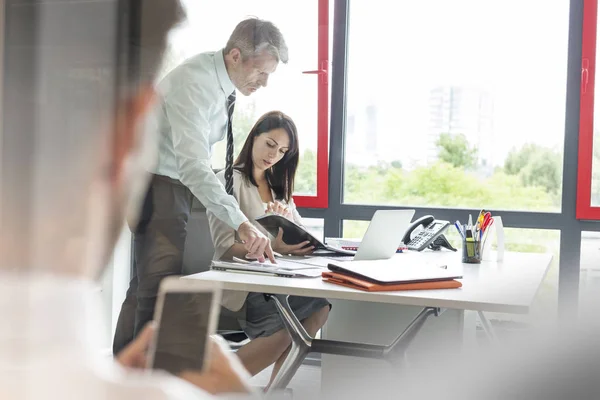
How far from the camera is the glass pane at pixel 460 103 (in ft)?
1.67

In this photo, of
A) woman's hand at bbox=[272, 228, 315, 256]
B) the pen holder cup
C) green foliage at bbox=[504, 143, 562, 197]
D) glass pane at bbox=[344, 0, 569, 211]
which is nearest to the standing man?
glass pane at bbox=[344, 0, 569, 211]

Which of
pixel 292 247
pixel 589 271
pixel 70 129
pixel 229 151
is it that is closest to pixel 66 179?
pixel 70 129

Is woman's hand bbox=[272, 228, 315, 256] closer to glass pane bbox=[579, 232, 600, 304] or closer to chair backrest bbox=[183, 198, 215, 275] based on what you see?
chair backrest bbox=[183, 198, 215, 275]

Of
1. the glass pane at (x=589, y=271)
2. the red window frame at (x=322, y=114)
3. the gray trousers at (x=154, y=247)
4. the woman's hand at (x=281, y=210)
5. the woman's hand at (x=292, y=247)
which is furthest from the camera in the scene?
the woman's hand at (x=292, y=247)

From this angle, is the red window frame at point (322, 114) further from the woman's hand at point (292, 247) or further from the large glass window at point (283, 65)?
the woman's hand at point (292, 247)

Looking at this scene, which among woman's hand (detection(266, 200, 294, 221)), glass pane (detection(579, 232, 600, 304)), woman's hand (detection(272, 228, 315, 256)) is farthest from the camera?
woman's hand (detection(272, 228, 315, 256))

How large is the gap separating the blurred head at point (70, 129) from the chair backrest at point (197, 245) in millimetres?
67

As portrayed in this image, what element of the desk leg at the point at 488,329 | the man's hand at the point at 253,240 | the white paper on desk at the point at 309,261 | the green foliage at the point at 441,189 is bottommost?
the white paper on desk at the point at 309,261

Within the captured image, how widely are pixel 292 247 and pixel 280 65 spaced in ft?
1.75

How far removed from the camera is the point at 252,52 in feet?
1.72

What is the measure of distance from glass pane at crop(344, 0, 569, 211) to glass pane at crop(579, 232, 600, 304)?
6 cm

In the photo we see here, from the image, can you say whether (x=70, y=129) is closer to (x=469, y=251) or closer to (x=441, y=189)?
(x=441, y=189)

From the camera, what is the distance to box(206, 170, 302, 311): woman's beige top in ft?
1.74

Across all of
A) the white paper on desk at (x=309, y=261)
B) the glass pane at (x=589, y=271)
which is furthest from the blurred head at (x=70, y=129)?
the white paper on desk at (x=309, y=261)
